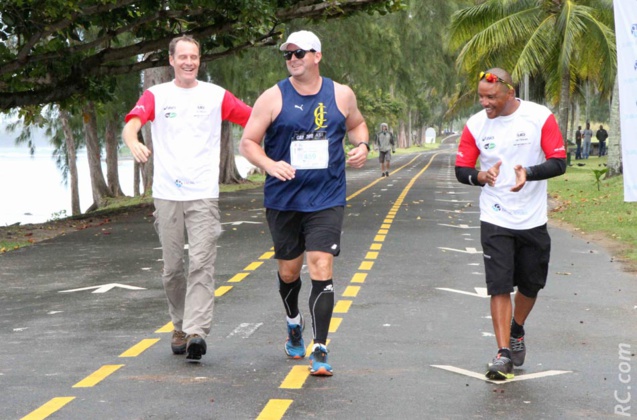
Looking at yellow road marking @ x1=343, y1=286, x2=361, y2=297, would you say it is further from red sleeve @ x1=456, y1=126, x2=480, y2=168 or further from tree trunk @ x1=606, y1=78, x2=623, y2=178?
tree trunk @ x1=606, y1=78, x2=623, y2=178

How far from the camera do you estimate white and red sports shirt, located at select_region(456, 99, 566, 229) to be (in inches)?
275

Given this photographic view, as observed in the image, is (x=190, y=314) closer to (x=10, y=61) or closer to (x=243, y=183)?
(x=10, y=61)

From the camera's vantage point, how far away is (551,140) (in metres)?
6.96

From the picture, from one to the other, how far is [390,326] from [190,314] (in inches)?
77.8

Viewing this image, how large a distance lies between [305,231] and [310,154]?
1.63 ft

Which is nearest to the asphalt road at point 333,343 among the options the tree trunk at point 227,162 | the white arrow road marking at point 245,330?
the white arrow road marking at point 245,330

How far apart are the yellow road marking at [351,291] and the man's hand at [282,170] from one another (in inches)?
150

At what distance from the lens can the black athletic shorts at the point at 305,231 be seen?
7.11 metres

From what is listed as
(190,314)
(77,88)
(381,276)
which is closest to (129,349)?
(190,314)

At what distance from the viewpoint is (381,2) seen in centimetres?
1928

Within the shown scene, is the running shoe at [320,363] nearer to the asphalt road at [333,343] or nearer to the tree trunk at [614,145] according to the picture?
the asphalt road at [333,343]

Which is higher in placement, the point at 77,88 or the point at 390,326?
the point at 77,88

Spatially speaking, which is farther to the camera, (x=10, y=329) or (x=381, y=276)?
(x=381, y=276)

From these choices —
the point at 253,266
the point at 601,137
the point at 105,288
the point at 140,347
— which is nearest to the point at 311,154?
the point at 140,347
